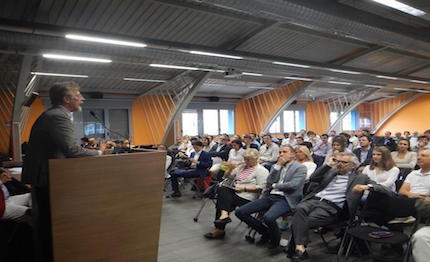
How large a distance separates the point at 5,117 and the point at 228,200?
935cm

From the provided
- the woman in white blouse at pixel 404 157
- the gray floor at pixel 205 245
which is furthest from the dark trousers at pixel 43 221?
the woman in white blouse at pixel 404 157

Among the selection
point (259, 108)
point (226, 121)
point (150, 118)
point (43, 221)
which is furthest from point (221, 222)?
point (259, 108)

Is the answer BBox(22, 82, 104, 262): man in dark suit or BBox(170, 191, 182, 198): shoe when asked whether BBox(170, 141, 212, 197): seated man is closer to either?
BBox(170, 191, 182, 198): shoe

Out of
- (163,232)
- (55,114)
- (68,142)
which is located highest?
(55,114)

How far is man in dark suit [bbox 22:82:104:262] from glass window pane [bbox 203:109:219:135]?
13094 mm

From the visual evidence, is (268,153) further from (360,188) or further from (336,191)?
(360,188)

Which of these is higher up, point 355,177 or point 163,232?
point 355,177

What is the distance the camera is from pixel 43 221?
6.77ft

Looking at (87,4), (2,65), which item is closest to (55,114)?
(87,4)

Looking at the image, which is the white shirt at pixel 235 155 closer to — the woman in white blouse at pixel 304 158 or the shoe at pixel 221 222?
the woman in white blouse at pixel 304 158

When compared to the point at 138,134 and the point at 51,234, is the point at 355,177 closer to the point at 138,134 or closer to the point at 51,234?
the point at 51,234

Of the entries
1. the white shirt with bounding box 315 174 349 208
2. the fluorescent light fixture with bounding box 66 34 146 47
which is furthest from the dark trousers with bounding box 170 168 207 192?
the white shirt with bounding box 315 174 349 208

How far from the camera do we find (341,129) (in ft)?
65.3

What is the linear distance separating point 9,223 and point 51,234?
107 centimetres
